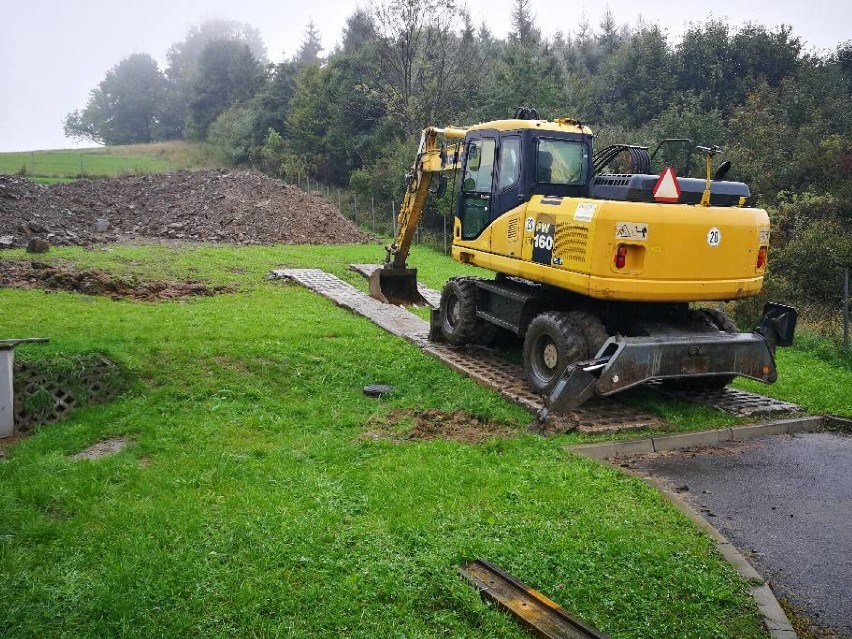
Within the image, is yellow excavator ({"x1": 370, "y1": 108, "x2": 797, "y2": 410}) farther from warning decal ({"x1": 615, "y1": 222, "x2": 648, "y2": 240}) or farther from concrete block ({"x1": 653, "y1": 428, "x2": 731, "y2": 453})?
concrete block ({"x1": 653, "y1": 428, "x2": 731, "y2": 453})

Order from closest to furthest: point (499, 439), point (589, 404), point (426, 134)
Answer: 1. point (499, 439)
2. point (589, 404)
3. point (426, 134)

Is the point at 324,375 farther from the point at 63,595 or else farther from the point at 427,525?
the point at 63,595

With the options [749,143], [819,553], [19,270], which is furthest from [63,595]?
[749,143]

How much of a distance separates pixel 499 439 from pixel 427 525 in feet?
7.05

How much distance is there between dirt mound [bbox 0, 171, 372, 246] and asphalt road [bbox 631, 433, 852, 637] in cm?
1904

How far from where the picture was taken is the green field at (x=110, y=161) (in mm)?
40891

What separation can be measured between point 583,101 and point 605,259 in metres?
31.1

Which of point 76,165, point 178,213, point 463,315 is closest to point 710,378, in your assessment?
point 463,315

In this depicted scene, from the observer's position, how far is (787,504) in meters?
6.24

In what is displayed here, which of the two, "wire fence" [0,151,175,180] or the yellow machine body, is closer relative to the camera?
the yellow machine body

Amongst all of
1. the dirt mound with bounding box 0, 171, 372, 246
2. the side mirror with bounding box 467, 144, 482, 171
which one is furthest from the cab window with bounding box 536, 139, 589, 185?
the dirt mound with bounding box 0, 171, 372, 246

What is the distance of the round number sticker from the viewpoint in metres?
7.93

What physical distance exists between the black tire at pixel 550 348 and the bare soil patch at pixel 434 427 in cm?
96

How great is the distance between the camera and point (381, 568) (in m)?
4.83
